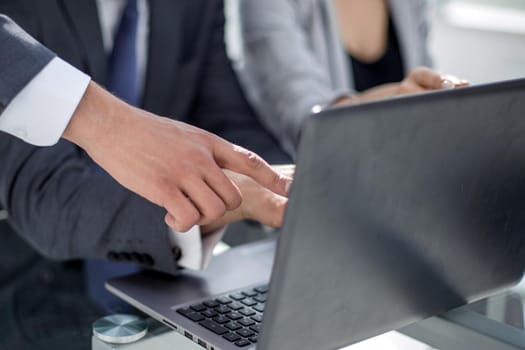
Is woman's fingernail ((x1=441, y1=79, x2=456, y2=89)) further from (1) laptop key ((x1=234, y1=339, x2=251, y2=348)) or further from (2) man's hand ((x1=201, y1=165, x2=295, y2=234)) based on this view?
(1) laptop key ((x1=234, y1=339, x2=251, y2=348))

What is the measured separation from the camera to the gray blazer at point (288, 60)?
158 centimetres

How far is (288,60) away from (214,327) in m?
0.89

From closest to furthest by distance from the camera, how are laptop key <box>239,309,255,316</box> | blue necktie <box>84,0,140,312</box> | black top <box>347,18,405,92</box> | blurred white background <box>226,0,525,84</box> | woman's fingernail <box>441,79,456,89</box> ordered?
laptop key <box>239,309,255,316</box>, woman's fingernail <box>441,79,456,89</box>, blue necktie <box>84,0,140,312</box>, black top <box>347,18,405,92</box>, blurred white background <box>226,0,525,84</box>

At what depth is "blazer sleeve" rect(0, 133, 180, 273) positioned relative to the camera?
3.26 feet

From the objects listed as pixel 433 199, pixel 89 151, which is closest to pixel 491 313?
pixel 433 199

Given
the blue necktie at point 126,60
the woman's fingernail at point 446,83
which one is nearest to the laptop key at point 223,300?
the woman's fingernail at point 446,83

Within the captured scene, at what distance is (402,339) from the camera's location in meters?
0.86

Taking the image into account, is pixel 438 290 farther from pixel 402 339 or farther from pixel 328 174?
pixel 328 174

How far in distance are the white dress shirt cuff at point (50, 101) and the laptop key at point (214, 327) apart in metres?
0.25

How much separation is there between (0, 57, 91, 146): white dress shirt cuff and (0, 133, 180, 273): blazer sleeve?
20 centimetres

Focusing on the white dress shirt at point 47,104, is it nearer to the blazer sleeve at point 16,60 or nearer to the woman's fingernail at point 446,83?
the blazer sleeve at point 16,60

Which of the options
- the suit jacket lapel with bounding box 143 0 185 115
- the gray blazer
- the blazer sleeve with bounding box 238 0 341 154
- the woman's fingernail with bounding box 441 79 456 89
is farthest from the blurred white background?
the woman's fingernail with bounding box 441 79 456 89

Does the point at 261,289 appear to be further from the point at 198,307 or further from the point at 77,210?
the point at 77,210

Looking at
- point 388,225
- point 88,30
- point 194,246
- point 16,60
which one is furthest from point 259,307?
point 88,30
